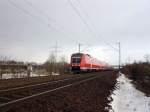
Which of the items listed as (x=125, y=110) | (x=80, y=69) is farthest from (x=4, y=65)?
(x=125, y=110)

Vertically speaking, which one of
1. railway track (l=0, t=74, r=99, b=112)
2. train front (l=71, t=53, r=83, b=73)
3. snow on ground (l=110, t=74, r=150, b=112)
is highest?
train front (l=71, t=53, r=83, b=73)

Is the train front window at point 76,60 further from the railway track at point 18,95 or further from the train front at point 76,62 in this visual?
the railway track at point 18,95

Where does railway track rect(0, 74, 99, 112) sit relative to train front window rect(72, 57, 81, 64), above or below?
below

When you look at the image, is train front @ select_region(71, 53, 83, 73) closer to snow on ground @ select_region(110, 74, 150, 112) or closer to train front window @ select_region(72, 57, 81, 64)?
train front window @ select_region(72, 57, 81, 64)

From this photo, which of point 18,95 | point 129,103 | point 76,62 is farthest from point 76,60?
point 18,95

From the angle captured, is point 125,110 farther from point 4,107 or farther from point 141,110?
point 4,107

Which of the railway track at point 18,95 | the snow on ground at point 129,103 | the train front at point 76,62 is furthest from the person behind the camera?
the train front at point 76,62

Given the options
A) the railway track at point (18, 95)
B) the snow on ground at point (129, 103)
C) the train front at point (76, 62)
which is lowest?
the snow on ground at point (129, 103)

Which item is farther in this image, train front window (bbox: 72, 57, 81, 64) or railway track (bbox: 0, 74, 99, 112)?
train front window (bbox: 72, 57, 81, 64)

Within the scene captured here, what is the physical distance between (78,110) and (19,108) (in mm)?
2927

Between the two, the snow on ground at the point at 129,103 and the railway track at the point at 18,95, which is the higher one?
the railway track at the point at 18,95

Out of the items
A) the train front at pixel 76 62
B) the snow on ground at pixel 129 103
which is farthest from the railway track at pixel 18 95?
the train front at pixel 76 62

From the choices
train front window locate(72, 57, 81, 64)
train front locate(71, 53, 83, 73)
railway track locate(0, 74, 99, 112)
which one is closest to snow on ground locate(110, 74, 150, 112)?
railway track locate(0, 74, 99, 112)

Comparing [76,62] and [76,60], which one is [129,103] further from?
[76,60]
